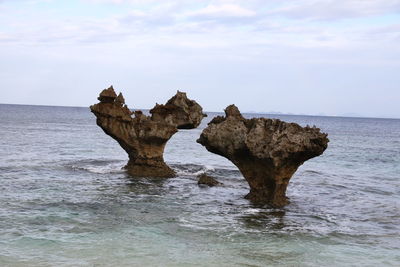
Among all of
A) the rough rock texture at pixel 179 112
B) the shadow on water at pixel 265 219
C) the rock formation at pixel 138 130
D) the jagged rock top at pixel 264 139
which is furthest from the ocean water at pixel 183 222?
the rough rock texture at pixel 179 112

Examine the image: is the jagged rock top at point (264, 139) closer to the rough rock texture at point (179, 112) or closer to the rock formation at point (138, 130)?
the rock formation at point (138, 130)

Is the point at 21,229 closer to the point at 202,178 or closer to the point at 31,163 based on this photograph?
the point at 202,178

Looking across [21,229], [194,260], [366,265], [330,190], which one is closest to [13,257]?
[21,229]

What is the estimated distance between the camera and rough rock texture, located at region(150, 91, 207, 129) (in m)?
33.3

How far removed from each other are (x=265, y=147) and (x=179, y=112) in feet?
38.4

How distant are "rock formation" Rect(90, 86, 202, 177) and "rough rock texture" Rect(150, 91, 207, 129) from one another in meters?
0.26

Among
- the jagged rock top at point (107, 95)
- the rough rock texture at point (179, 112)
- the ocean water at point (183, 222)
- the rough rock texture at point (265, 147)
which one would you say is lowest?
the ocean water at point (183, 222)

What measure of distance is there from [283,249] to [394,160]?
3882 centimetres

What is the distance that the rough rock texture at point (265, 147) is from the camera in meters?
22.4

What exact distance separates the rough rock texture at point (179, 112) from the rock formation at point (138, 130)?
0.86ft

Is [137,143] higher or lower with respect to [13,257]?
higher

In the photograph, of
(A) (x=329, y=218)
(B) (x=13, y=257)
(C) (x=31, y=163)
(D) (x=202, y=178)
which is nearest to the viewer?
(B) (x=13, y=257)

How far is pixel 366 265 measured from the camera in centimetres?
1623

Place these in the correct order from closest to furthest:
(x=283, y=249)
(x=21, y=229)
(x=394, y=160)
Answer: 1. (x=283, y=249)
2. (x=21, y=229)
3. (x=394, y=160)
